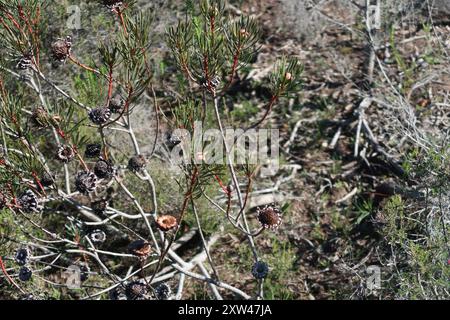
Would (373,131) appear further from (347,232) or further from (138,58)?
(138,58)

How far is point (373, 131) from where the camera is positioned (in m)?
4.24

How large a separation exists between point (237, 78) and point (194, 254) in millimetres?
1793

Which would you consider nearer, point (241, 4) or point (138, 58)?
point (138, 58)

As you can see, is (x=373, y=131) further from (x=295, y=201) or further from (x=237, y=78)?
(x=237, y=78)

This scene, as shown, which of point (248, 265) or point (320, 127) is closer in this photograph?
point (248, 265)

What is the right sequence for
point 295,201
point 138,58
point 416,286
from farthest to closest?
1. point 295,201
2. point 416,286
3. point 138,58

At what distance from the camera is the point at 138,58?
2123 mm

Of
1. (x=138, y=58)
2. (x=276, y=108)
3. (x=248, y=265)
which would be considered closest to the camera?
(x=138, y=58)

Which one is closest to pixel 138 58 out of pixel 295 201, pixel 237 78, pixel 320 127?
pixel 295 201

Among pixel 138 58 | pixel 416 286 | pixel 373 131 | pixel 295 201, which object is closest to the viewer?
pixel 138 58

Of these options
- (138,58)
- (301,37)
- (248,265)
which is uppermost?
(138,58)

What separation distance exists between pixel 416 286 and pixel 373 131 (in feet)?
5.70

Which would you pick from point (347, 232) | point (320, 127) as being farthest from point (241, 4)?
point (347, 232)

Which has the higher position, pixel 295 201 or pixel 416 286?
pixel 416 286
